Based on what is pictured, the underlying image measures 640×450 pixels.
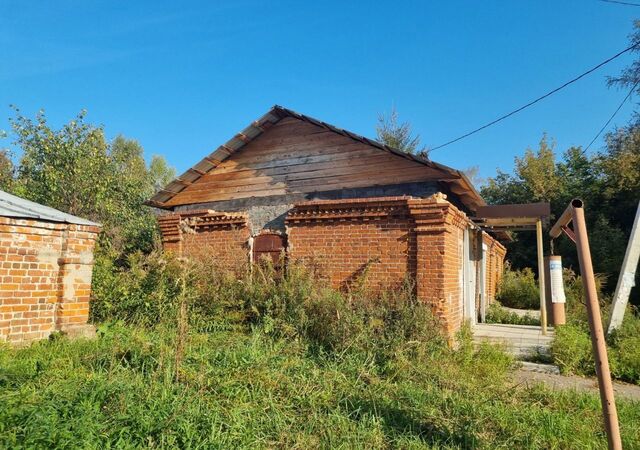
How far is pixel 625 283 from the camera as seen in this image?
27.0ft

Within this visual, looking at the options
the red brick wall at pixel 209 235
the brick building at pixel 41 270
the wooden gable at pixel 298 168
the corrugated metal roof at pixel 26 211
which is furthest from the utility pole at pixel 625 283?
the corrugated metal roof at pixel 26 211

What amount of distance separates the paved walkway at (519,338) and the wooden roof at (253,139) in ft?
9.35

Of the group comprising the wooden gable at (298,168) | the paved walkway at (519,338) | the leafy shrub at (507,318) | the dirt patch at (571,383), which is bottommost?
the dirt patch at (571,383)

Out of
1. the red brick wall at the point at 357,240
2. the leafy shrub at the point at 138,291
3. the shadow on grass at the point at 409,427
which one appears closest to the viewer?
the shadow on grass at the point at 409,427

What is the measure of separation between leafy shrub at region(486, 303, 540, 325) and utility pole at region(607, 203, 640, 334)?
3.83 m

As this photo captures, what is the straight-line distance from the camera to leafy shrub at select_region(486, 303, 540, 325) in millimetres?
11945

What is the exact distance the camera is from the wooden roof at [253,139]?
8688 mm

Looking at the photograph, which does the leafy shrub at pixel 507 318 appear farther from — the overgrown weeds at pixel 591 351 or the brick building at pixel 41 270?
the brick building at pixel 41 270

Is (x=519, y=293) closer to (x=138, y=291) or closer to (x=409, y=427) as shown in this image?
(x=138, y=291)

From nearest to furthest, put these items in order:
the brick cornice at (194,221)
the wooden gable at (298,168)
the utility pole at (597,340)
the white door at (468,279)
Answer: the utility pole at (597,340), the wooden gable at (298,168), the white door at (468,279), the brick cornice at (194,221)

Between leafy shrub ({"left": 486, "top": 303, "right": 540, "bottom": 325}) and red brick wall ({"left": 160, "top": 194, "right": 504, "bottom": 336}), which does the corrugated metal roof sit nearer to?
red brick wall ({"left": 160, "top": 194, "right": 504, "bottom": 336})

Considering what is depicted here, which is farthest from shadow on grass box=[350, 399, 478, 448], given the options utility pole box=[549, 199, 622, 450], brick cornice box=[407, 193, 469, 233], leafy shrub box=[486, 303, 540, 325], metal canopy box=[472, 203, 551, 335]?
leafy shrub box=[486, 303, 540, 325]

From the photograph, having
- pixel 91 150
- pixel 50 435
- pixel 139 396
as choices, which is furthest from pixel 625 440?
pixel 91 150

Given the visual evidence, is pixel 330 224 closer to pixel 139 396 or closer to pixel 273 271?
pixel 273 271
